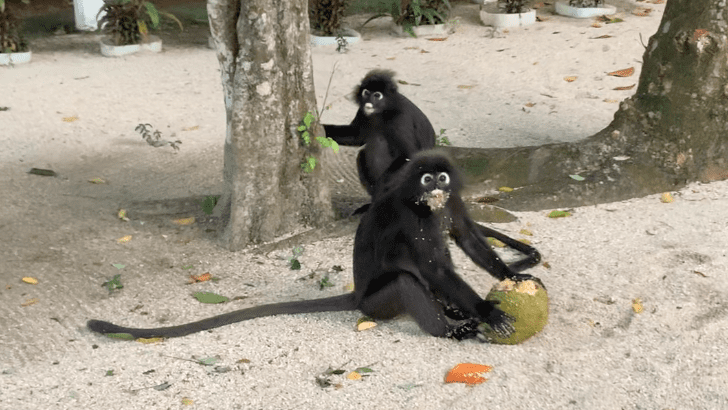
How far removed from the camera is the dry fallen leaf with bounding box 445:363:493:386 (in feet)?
12.1

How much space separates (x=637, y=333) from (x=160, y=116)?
219 inches

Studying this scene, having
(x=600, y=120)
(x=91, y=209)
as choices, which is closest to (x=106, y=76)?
(x=91, y=209)

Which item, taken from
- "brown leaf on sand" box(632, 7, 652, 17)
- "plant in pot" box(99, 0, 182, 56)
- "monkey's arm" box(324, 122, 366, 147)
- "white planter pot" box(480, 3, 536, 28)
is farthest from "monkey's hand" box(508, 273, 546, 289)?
"brown leaf on sand" box(632, 7, 652, 17)

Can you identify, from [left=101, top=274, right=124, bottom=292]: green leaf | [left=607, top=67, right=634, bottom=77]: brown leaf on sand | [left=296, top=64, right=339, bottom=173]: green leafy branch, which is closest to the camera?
[left=101, top=274, right=124, bottom=292]: green leaf

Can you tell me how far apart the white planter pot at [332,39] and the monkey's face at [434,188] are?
660cm

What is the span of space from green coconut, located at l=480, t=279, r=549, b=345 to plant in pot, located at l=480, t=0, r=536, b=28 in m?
7.42

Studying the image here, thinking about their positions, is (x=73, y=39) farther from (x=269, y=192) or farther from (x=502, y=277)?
(x=502, y=277)

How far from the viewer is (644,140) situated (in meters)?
6.11

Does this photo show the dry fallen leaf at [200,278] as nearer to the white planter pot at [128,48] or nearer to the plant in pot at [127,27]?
the plant in pot at [127,27]

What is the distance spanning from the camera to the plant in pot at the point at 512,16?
1077cm

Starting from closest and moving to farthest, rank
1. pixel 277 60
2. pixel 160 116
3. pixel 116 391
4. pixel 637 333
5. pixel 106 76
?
pixel 116 391
pixel 637 333
pixel 277 60
pixel 160 116
pixel 106 76

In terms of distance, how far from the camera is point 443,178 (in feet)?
13.1

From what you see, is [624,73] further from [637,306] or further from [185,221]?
[185,221]

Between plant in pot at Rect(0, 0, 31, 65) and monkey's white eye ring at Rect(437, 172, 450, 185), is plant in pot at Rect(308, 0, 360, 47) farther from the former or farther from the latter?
monkey's white eye ring at Rect(437, 172, 450, 185)
